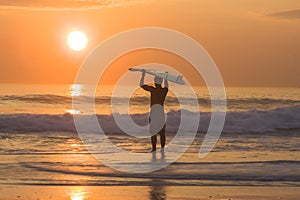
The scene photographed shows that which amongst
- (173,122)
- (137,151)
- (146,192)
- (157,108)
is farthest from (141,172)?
(173,122)

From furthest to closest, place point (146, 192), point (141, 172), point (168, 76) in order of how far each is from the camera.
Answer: point (168, 76) < point (141, 172) < point (146, 192)

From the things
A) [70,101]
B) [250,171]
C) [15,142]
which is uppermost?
[70,101]

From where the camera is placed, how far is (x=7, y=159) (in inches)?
597

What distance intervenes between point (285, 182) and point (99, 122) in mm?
19748

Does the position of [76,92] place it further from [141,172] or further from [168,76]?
[141,172]

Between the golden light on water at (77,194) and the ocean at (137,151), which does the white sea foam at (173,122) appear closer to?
the ocean at (137,151)

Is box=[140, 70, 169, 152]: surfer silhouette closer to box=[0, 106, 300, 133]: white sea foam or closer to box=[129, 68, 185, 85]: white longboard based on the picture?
box=[129, 68, 185, 85]: white longboard

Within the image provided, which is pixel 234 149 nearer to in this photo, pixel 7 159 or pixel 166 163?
pixel 166 163

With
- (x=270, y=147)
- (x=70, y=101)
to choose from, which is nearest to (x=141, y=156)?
(x=270, y=147)

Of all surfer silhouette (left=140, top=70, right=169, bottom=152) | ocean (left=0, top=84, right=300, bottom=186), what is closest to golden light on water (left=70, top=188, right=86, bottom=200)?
ocean (left=0, top=84, right=300, bottom=186)

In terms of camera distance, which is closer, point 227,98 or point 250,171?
point 250,171

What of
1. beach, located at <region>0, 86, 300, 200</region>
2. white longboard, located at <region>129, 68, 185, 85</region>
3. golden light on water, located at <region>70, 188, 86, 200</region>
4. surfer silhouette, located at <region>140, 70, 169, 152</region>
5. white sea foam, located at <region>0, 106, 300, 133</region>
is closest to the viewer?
golden light on water, located at <region>70, 188, 86, 200</region>

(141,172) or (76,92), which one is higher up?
(76,92)

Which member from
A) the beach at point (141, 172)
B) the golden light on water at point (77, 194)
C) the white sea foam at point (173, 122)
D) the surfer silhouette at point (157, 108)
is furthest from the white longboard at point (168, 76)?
the white sea foam at point (173, 122)
